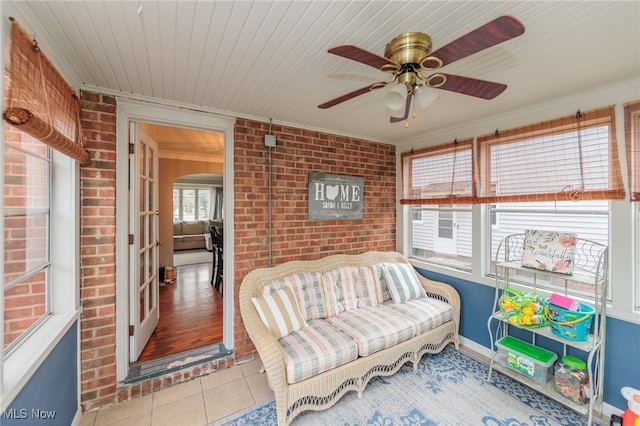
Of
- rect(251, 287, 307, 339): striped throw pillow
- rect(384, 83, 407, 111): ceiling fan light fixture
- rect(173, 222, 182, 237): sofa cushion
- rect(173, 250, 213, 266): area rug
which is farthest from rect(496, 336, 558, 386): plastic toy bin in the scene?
rect(173, 222, 182, 237): sofa cushion

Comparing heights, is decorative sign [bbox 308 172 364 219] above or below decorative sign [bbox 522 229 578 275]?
above

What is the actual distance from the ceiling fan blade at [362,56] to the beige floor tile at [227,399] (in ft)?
7.93

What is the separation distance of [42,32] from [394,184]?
11.4 ft

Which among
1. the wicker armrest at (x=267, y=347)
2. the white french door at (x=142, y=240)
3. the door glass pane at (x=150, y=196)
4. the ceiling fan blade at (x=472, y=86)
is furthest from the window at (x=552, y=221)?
the door glass pane at (x=150, y=196)

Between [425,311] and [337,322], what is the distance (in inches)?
36.2

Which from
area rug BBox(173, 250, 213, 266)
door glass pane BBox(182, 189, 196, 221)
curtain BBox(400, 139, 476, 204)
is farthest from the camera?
door glass pane BBox(182, 189, 196, 221)

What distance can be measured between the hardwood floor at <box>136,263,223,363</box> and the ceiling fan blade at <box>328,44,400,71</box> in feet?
9.48

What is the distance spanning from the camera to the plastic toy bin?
81.8 inches

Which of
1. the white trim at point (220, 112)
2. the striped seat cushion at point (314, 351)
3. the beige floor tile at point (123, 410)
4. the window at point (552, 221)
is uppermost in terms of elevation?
the white trim at point (220, 112)

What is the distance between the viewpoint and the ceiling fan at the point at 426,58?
0.91 meters

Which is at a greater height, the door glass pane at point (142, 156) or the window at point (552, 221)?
the door glass pane at point (142, 156)

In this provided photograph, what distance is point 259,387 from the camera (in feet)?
7.37

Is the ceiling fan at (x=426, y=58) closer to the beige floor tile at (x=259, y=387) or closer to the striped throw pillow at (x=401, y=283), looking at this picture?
the striped throw pillow at (x=401, y=283)

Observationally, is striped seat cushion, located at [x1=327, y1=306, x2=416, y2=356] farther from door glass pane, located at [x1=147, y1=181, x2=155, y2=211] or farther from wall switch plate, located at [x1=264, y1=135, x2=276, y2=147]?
door glass pane, located at [x1=147, y1=181, x2=155, y2=211]
